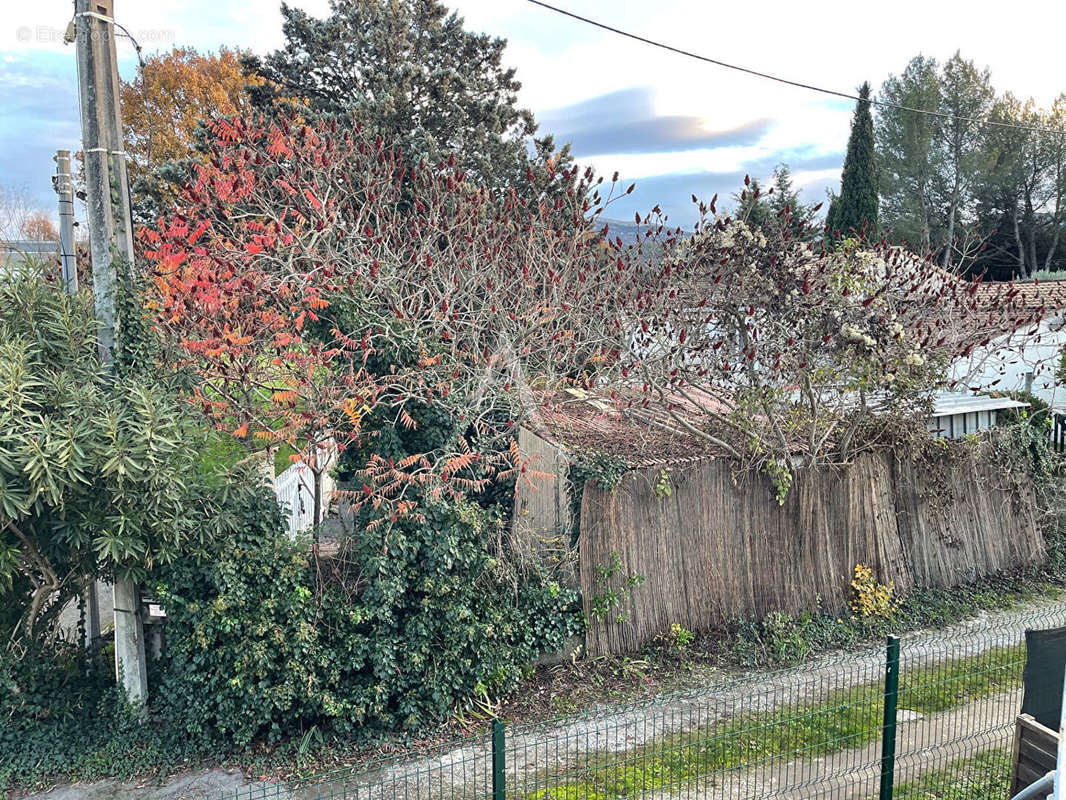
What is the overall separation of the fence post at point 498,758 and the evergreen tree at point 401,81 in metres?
15.2

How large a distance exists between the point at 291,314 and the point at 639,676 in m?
4.73

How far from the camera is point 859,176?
1086 inches

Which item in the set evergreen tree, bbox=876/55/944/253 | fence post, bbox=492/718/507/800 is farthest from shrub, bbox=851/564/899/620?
evergreen tree, bbox=876/55/944/253

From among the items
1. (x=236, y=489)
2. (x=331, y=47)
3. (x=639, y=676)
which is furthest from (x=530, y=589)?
(x=331, y=47)

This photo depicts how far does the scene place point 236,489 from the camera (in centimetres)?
629

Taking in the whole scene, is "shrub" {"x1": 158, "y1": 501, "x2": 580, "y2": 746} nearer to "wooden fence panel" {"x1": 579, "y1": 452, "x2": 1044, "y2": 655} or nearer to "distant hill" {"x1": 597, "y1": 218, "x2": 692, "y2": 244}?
"wooden fence panel" {"x1": 579, "y1": 452, "x2": 1044, "y2": 655}

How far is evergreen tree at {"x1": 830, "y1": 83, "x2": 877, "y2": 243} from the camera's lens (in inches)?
1077

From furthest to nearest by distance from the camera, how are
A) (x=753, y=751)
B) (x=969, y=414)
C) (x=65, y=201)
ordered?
(x=969, y=414) → (x=65, y=201) → (x=753, y=751)

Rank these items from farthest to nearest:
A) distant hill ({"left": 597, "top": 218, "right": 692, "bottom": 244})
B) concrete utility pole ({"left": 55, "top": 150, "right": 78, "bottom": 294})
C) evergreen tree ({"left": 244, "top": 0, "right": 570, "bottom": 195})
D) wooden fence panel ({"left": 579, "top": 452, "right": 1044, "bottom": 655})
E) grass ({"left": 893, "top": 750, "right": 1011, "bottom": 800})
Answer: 1. evergreen tree ({"left": 244, "top": 0, "right": 570, "bottom": 195})
2. concrete utility pole ({"left": 55, "top": 150, "right": 78, "bottom": 294})
3. distant hill ({"left": 597, "top": 218, "right": 692, "bottom": 244})
4. wooden fence panel ({"left": 579, "top": 452, "right": 1044, "bottom": 655})
5. grass ({"left": 893, "top": 750, "right": 1011, "bottom": 800})

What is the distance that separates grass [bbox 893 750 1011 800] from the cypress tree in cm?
2395

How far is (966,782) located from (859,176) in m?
25.9

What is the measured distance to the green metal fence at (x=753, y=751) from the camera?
5562 millimetres

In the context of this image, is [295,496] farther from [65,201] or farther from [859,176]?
[859,176]

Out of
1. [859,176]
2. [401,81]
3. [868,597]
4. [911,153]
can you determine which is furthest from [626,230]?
[911,153]
